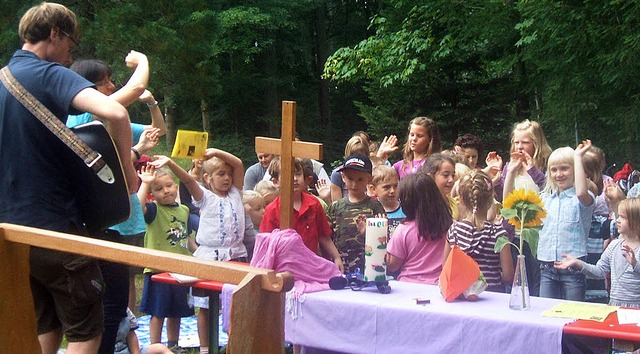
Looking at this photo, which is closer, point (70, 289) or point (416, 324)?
point (70, 289)

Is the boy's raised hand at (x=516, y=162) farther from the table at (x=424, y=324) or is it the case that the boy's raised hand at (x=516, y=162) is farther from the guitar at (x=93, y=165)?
the guitar at (x=93, y=165)

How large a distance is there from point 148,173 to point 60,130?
2.34 metres

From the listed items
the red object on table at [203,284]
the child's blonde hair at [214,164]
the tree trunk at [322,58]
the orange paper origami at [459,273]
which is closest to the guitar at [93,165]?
the red object on table at [203,284]

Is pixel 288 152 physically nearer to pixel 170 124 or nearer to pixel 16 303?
pixel 16 303

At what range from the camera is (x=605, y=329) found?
12.3 feet

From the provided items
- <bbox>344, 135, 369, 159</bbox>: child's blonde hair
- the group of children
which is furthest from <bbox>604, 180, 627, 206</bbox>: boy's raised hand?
<bbox>344, 135, 369, 159</bbox>: child's blonde hair

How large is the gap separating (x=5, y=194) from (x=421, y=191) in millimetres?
2431

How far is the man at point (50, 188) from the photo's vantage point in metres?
3.35

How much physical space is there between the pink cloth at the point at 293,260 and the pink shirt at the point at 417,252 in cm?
51

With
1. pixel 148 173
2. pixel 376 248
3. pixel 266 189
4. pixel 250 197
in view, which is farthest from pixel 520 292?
pixel 266 189

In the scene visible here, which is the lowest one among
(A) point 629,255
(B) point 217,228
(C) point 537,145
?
(A) point 629,255

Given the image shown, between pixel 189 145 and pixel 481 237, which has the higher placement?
pixel 189 145

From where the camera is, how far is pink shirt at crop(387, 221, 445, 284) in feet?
16.4

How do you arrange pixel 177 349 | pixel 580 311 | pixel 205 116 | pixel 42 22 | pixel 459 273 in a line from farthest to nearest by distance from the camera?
pixel 205 116
pixel 177 349
pixel 459 273
pixel 580 311
pixel 42 22
